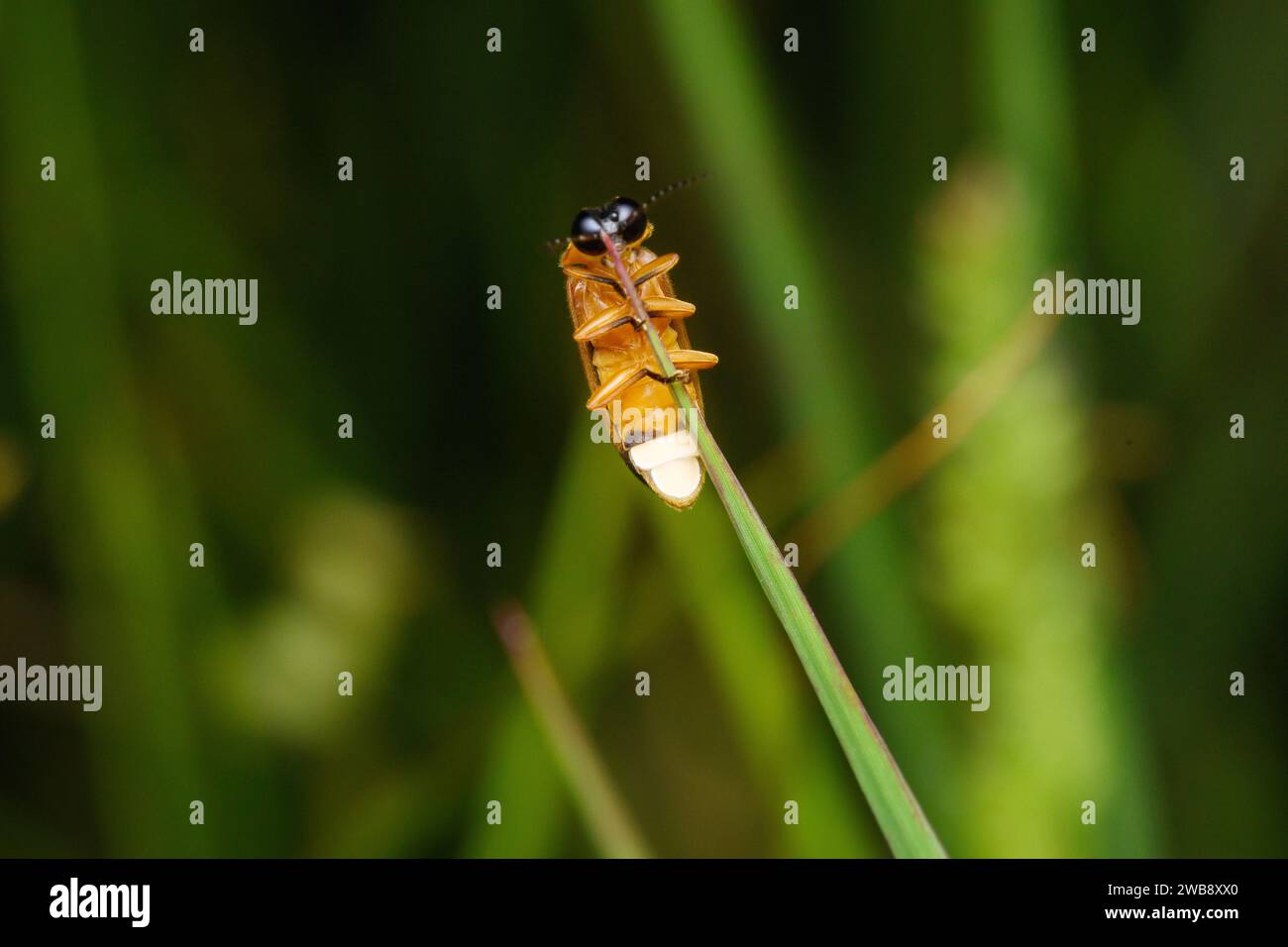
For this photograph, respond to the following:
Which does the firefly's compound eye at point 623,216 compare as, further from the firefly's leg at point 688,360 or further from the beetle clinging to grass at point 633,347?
the firefly's leg at point 688,360

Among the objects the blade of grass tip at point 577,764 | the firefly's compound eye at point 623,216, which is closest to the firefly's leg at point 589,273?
the firefly's compound eye at point 623,216

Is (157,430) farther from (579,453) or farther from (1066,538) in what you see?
(1066,538)

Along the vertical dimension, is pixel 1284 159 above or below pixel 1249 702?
above

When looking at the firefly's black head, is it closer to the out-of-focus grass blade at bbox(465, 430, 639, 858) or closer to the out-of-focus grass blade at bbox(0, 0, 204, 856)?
the out-of-focus grass blade at bbox(465, 430, 639, 858)

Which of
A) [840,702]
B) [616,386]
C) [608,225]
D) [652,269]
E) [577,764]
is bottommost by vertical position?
[577,764]

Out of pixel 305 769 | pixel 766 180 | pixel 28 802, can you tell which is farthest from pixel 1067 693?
pixel 28 802

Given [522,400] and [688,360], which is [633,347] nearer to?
[688,360]

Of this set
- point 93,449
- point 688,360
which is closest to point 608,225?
point 688,360
